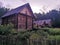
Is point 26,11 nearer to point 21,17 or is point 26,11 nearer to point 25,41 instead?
point 21,17

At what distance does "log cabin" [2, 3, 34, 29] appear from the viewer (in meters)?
30.9

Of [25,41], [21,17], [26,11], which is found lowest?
[25,41]

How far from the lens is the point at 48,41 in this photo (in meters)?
13.5

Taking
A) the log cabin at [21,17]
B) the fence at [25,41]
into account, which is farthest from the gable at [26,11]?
the fence at [25,41]

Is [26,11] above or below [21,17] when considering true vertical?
above

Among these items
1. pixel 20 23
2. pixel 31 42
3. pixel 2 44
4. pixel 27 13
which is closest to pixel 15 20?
pixel 20 23

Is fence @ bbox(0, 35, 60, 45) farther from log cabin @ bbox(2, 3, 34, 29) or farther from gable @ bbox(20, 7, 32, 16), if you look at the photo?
gable @ bbox(20, 7, 32, 16)

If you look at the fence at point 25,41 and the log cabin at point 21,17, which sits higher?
the log cabin at point 21,17

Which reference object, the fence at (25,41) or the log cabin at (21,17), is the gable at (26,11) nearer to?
the log cabin at (21,17)

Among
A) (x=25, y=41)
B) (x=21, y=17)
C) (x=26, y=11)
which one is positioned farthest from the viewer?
(x=26, y=11)

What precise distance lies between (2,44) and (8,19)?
17881 millimetres

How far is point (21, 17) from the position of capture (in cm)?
3173

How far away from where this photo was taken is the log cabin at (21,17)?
101ft

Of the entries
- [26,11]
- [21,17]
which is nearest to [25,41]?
[21,17]
